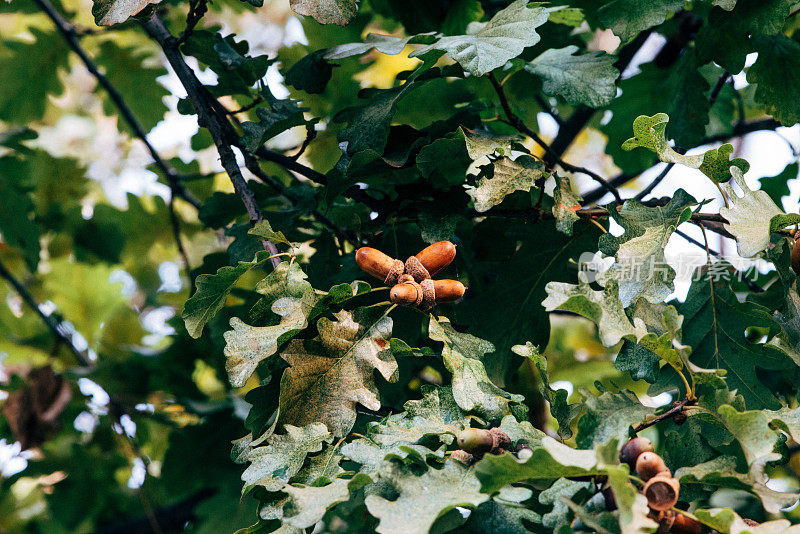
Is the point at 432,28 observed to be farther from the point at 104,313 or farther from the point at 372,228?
the point at 104,313

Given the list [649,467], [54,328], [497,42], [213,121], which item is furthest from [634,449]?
[54,328]

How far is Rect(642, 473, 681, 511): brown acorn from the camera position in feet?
2.33

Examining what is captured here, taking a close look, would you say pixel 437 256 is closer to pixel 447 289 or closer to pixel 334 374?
pixel 447 289

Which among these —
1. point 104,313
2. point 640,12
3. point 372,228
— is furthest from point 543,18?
point 104,313

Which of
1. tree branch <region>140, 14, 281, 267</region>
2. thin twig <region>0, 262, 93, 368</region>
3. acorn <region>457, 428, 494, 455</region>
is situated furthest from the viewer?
thin twig <region>0, 262, 93, 368</region>

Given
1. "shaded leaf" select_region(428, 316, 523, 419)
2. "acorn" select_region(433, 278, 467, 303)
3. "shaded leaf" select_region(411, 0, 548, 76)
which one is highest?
"shaded leaf" select_region(411, 0, 548, 76)

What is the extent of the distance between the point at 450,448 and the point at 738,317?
0.54 meters

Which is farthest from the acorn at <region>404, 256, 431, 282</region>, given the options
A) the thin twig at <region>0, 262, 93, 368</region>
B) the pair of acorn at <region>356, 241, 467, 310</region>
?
the thin twig at <region>0, 262, 93, 368</region>

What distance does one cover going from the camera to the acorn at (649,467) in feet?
2.43

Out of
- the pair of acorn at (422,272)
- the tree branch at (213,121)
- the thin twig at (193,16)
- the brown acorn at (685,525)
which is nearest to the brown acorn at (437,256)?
the pair of acorn at (422,272)

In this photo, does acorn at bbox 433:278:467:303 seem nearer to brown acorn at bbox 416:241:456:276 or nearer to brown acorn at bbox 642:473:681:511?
brown acorn at bbox 416:241:456:276

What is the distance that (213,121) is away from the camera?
3.90 feet

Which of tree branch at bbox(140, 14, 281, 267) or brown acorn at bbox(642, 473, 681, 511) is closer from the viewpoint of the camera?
brown acorn at bbox(642, 473, 681, 511)

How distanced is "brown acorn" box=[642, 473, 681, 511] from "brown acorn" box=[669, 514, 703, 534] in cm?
2
